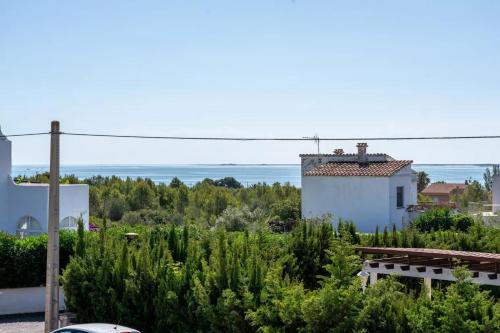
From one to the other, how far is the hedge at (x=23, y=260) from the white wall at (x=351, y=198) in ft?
66.2

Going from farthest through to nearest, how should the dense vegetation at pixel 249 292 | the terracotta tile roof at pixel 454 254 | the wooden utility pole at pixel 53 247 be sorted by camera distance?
the wooden utility pole at pixel 53 247 < the terracotta tile roof at pixel 454 254 < the dense vegetation at pixel 249 292

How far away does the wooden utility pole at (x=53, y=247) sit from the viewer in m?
17.5

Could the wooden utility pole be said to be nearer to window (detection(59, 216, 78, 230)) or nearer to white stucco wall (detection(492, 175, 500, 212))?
window (detection(59, 216, 78, 230))

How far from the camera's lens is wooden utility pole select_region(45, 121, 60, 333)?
1752 cm

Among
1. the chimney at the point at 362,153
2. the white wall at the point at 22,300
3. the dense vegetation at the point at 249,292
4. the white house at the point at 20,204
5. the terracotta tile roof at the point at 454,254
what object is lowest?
the white wall at the point at 22,300

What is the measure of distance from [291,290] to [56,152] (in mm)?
6949

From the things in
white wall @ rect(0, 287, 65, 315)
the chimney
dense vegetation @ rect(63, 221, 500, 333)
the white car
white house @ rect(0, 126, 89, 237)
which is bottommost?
white wall @ rect(0, 287, 65, 315)

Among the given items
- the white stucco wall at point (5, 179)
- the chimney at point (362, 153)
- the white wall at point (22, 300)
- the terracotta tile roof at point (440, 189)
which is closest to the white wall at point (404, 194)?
the chimney at point (362, 153)

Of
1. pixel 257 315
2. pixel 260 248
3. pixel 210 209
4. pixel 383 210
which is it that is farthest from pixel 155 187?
pixel 257 315

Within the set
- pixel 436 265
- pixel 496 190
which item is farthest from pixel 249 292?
pixel 496 190

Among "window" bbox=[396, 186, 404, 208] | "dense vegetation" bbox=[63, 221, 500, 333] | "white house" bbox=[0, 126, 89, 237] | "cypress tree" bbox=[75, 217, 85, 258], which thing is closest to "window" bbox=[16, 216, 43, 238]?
"white house" bbox=[0, 126, 89, 237]

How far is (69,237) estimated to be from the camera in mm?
25391

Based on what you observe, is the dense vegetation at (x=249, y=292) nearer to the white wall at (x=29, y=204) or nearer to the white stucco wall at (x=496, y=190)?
the white wall at (x=29, y=204)

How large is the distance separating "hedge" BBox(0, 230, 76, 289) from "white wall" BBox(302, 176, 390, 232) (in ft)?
66.2
